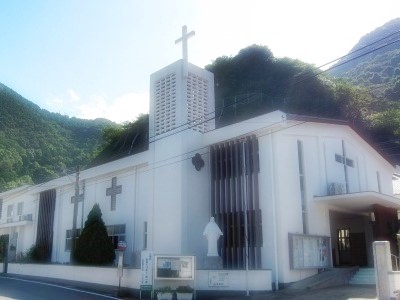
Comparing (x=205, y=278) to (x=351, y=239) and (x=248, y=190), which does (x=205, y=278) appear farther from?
(x=351, y=239)

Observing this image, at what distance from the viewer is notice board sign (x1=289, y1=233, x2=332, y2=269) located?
16.1 m

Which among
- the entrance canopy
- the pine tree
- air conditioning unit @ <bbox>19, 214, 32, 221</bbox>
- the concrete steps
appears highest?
air conditioning unit @ <bbox>19, 214, 32, 221</bbox>

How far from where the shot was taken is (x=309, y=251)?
657 inches

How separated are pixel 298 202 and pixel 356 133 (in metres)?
6.29

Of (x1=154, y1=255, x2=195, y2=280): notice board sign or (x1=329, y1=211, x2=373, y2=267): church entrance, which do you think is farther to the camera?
(x1=329, y1=211, x2=373, y2=267): church entrance

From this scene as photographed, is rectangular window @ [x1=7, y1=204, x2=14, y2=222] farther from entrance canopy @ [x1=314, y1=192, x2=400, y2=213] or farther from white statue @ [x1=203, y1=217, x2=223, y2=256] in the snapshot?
entrance canopy @ [x1=314, y1=192, x2=400, y2=213]

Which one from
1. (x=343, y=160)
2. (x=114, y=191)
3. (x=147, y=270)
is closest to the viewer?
(x=147, y=270)

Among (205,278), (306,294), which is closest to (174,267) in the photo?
(205,278)

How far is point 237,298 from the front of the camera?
→ 14.5 metres

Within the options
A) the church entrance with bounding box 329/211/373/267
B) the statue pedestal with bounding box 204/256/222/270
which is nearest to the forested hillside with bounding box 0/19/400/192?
the church entrance with bounding box 329/211/373/267

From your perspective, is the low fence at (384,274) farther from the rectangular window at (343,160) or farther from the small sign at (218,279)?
the rectangular window at (343,160)

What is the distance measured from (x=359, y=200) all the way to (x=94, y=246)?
11.8m

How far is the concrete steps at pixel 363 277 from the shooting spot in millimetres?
16781

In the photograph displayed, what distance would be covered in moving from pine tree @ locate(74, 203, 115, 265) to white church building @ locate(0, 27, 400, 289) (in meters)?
1.29
